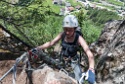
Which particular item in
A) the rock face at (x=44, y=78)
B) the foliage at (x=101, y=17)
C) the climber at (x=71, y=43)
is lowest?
the foliage at (x=101, y=17)

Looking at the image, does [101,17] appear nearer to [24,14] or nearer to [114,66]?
[24,14]

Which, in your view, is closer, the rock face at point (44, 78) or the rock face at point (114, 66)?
the rock face at point (44, 78)

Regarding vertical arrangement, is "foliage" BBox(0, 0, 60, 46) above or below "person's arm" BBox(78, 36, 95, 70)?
below

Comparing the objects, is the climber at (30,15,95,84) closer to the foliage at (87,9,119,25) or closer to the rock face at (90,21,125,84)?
the rock face at (90,21,125,84)

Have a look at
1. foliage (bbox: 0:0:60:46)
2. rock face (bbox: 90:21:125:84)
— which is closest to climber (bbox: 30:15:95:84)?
rock face (bbox: 90:21:125:84)

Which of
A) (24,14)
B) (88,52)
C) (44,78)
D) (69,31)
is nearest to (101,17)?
(24,14)

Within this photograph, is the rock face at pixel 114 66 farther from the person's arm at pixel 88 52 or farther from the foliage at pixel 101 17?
the foliage at pixel 101 17

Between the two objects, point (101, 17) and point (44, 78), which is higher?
point (44, 78)

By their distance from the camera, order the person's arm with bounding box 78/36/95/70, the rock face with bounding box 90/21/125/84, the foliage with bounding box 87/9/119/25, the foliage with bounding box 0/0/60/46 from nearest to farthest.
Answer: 1. the person's arm with bounding box 78/36/95/70
2. the rock face with bounding box 90/21/125/84
3. the foliage with bounding box 0/0/60/46
4. the foliage with bounding box 87/9/119/25

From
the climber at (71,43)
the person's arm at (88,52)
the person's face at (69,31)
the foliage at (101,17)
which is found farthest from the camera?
the foliage at (101,17)

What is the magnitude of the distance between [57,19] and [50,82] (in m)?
8.39

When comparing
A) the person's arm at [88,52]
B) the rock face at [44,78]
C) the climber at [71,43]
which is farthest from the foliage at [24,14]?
the person's arm at [88,52]

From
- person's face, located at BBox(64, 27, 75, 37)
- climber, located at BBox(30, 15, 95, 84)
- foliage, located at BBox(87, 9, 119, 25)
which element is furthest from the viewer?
foliage, located at BBox(87, 9, 119, 25)

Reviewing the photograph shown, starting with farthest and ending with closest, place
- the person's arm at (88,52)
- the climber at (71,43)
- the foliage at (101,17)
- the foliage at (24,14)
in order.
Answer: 1. the foliage at (101,17)
2. the foliage at (24,14)
3. the climber at (71,43)
4. the person's arm at (88,52)
